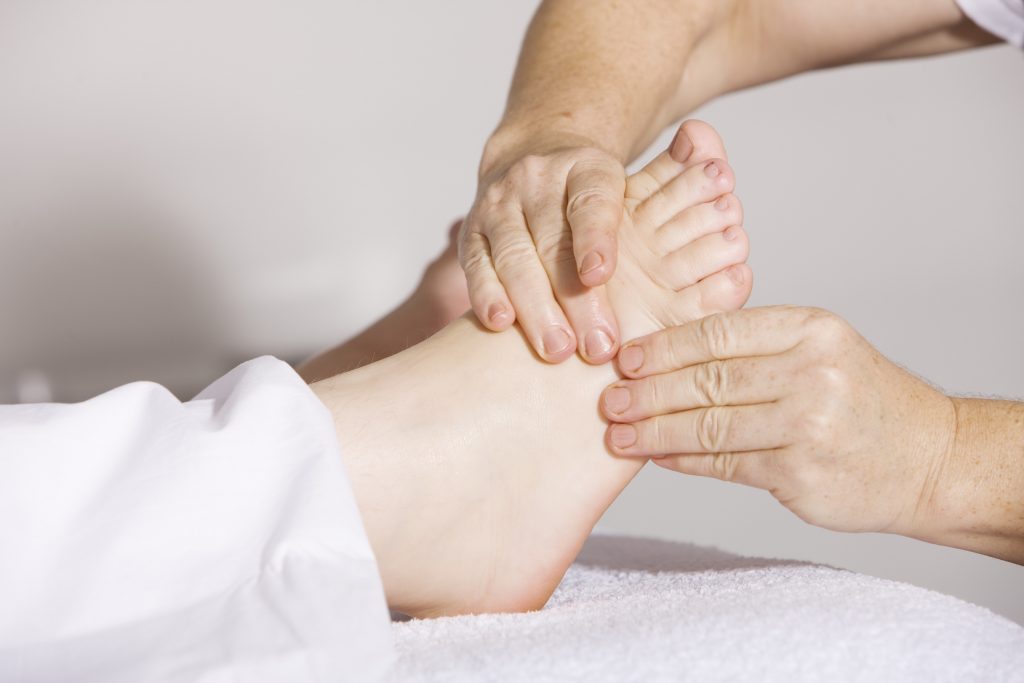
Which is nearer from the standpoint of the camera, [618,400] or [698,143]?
[618,400]

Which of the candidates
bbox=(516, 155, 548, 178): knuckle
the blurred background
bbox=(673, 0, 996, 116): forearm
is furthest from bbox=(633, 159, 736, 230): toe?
the blurred background

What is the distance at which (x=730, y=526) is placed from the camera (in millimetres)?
2107

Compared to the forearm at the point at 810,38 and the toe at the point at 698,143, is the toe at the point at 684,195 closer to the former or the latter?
the toe at the point at 698,143

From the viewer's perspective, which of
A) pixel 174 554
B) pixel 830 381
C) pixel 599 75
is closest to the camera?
pixel 174 554

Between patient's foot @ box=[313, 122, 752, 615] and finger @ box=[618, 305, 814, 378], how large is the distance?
0.13 ft

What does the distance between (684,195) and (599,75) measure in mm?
392

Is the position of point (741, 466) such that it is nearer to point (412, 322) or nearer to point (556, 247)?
point (556, 247)

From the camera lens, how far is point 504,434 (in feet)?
3.11

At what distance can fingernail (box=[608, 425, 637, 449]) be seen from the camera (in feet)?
3.10

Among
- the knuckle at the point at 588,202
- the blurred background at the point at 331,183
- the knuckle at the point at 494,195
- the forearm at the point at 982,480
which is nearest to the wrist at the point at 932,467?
the forearm at the point at 982,480

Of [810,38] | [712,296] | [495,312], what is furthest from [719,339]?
[810,38]

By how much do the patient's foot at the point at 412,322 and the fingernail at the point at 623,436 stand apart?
53 centimetres

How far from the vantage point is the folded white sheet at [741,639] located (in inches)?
26.2

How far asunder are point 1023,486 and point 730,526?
124 cm
